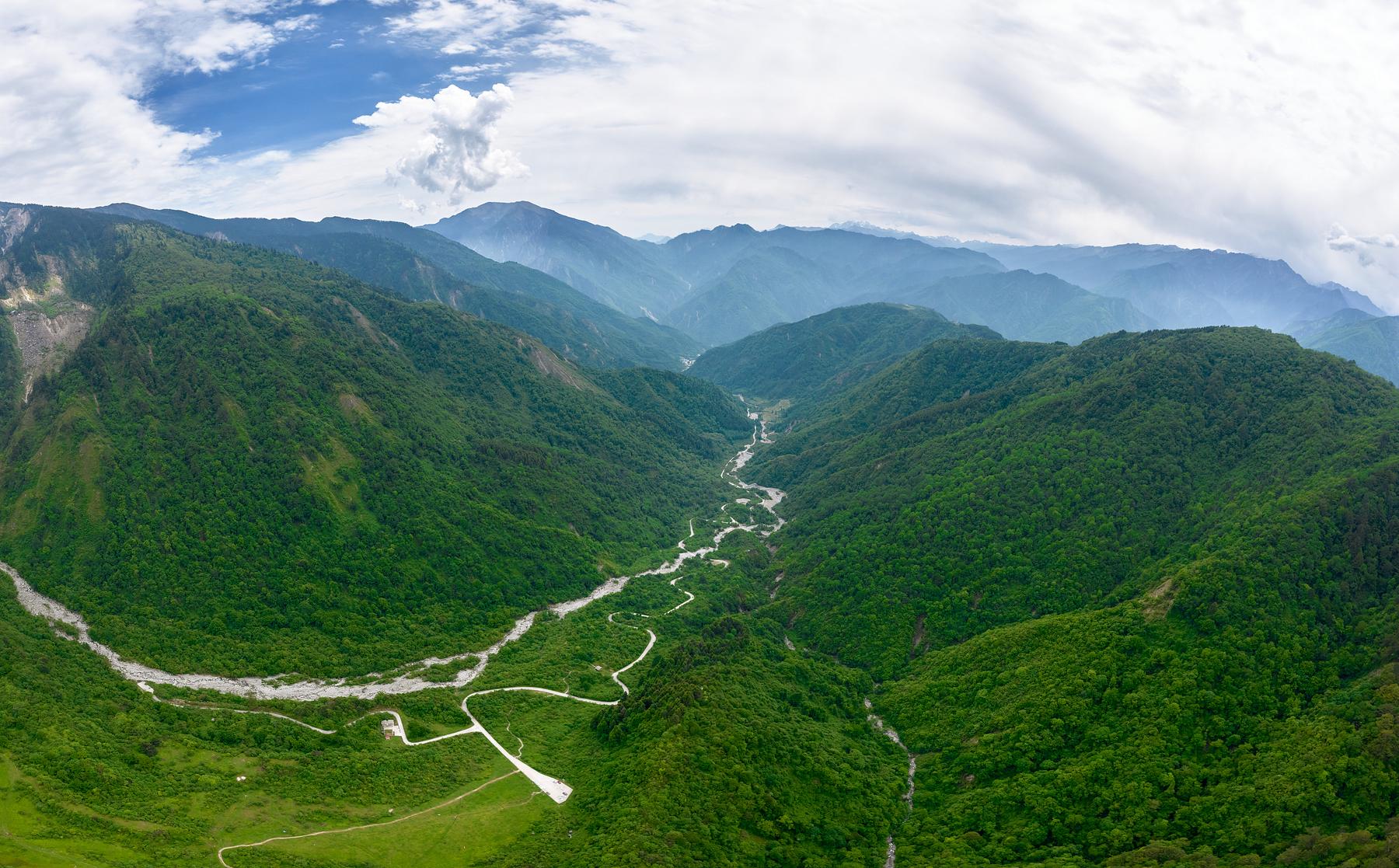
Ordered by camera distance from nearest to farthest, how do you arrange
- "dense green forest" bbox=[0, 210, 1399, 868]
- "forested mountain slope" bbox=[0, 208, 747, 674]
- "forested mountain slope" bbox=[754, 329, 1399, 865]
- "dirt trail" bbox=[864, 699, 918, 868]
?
"forested mountain slope" bbox=[754, 329, 1399, 865] < "dense green forest" bbox=[0, 210, 1399, 868] < "dirt trail" bbox=[864, 699, 918, 868] < "forested mountain slope" bbox=[0, 208, 747, 674]

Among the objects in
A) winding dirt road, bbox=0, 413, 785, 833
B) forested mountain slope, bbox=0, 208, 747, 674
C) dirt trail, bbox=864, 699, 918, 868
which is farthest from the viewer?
forested mountain slope, bbox=0, 208, 747, 674

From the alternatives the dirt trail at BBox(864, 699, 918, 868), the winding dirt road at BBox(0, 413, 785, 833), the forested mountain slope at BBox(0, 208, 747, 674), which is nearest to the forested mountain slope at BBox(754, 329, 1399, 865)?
the dirt trail at BBox(864, 699, 918, 868)

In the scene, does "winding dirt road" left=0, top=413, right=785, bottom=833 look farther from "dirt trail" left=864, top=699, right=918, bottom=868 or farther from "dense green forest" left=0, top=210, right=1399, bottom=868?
"dirt trail" left=864, top=699, right=918, bottom=868

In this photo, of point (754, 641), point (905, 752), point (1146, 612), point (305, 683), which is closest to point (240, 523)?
point (305, 683)

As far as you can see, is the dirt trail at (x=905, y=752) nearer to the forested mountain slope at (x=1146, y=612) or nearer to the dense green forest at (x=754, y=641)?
the dense green forest at (x=754, y=641)

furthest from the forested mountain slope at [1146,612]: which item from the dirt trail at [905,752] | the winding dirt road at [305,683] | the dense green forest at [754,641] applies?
the winding dirt road at [305,683]

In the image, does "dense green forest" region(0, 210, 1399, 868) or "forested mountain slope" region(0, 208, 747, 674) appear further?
"forested mountain slope" region(0, 208, 747, 674)

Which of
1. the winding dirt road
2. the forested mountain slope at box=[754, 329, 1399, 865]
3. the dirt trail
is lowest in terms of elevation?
the winding dirt road

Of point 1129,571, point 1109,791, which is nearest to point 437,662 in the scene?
point 1109,791

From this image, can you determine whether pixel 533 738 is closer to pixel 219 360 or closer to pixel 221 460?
pixel 221 460
